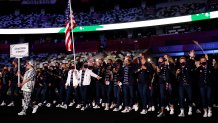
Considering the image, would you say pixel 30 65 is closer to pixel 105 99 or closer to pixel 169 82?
pixel 105 99

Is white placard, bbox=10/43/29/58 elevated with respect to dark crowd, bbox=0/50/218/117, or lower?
elevated

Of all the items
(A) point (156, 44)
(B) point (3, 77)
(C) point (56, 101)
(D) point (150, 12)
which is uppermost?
(D) point (150, 12)

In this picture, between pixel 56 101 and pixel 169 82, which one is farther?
pixel 56 101

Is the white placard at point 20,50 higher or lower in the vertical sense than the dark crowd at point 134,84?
higher

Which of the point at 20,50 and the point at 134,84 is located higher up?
the point at 20,50

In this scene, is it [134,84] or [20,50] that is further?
[20,50]

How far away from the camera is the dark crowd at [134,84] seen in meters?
8.17

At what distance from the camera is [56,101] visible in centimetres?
1309

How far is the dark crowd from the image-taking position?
26.8ft

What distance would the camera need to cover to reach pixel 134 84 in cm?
938

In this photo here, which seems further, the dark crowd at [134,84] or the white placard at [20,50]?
the white placard at [20,50]

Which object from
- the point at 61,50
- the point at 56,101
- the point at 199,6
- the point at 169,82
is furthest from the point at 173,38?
the point at 169,82

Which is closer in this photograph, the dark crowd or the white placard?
the dark crowd

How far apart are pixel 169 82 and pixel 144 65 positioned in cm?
107
